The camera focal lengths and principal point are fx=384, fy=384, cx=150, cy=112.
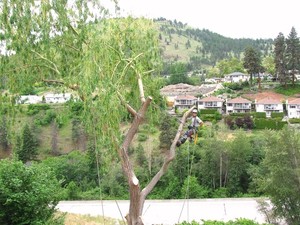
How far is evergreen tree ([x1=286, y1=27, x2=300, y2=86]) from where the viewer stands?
38.4 metres

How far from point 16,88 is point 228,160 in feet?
59.5

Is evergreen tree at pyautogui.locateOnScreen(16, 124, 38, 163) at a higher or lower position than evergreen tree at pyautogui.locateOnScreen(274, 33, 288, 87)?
lower

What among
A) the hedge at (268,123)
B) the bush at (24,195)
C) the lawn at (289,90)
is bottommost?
the hedge at (268,123)

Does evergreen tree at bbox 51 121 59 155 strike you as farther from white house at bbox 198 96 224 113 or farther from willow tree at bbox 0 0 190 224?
willow tree at bbox 0 0 190 224

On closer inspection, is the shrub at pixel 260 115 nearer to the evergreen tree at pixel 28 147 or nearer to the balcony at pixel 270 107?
the balcony at pixel 270 107

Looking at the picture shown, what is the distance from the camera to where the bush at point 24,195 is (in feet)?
21.3

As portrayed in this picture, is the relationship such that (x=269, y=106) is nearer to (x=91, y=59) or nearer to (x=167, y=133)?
(x=167, y=133)

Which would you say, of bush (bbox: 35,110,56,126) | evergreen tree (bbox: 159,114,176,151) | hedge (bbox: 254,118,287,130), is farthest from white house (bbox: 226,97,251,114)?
bush (bbox: 35,110,56,126)

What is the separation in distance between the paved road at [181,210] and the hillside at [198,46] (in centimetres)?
7407

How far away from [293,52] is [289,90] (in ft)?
12.7

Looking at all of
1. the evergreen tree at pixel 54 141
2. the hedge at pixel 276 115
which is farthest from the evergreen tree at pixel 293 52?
the evergreen tree at pixel 54 141

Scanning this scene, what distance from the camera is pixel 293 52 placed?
128ft

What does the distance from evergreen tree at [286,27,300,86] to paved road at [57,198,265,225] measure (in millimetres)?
27425

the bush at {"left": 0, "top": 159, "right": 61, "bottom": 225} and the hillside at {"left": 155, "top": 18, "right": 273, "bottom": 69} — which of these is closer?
the bush at {"left": 0, "top": 159, "right": 61, "bottom": 225}
